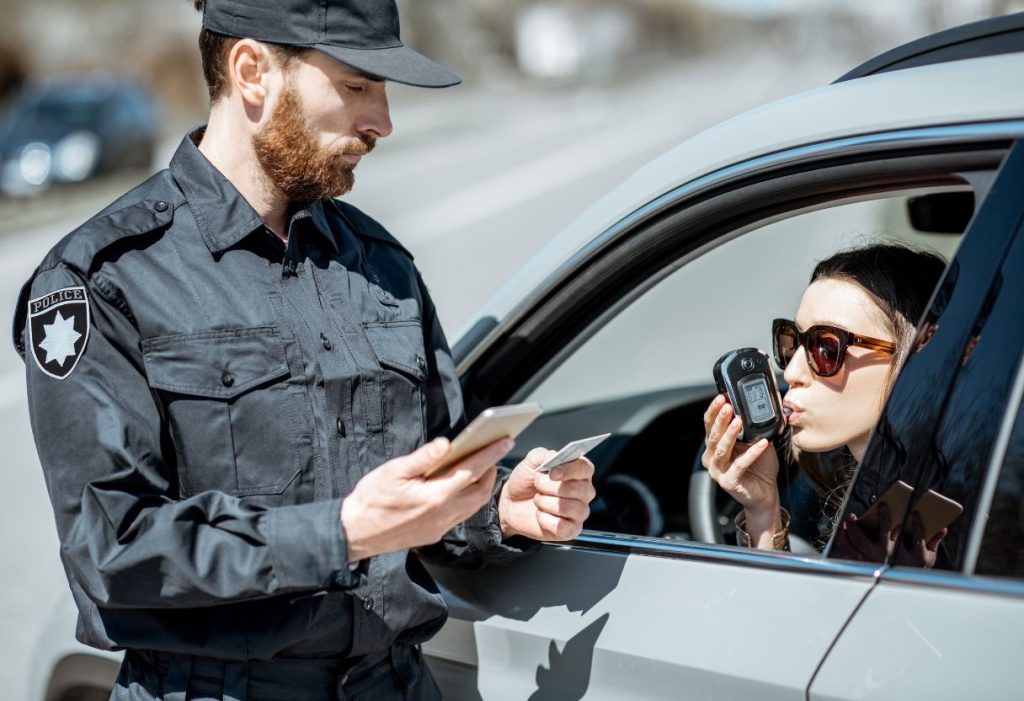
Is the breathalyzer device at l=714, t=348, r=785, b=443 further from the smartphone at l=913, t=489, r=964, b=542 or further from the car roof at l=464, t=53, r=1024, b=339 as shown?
the smartphone at l=913, t=489, r=964, b=542

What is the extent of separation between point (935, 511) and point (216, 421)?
0.98 metres

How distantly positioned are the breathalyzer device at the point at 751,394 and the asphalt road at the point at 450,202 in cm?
265

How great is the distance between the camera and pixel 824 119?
1.70 m

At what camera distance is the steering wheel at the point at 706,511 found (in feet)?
8.05

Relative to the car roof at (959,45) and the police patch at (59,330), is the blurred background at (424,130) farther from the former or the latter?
the car roof at (959,45)

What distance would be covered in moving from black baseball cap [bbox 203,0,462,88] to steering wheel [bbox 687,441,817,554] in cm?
104

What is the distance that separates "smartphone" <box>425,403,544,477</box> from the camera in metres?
1.43

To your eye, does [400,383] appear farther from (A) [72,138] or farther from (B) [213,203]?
(A) [72,138]

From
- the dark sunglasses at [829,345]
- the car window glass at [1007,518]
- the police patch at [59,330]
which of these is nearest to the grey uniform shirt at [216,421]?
the police patch at [59,330]

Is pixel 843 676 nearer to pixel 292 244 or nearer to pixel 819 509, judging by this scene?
pixel 819 509

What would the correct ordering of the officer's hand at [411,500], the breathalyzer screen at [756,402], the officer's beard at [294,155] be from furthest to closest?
the breathalyzer screen at [756,402]
the officer's beard at [294,155]
the officer's hand at [411,500]

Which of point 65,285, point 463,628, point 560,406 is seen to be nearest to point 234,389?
point 65,285

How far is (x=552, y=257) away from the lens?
2.09m

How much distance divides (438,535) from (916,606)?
61 centimetres
